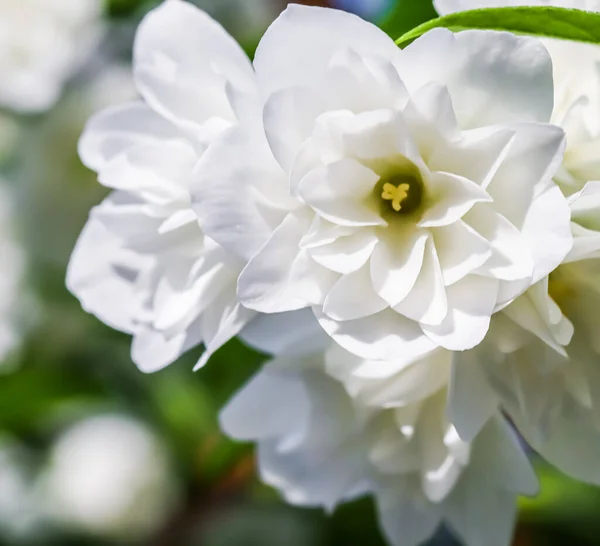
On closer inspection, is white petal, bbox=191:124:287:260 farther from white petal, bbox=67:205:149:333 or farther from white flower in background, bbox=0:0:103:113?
white flower in background, bbox=0:0:103:113

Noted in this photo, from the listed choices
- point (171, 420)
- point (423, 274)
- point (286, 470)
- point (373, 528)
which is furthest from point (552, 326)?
point (171, 420)

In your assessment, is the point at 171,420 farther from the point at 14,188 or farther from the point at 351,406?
the point at 351,406

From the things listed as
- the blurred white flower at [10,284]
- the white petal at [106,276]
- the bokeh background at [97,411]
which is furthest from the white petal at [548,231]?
the blurred white flower at [10,284]

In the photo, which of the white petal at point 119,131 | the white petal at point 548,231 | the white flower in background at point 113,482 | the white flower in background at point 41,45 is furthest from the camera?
the white flower in background at point 113,482

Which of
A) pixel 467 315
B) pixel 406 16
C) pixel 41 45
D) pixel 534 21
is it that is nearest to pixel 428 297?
pixel 467 315

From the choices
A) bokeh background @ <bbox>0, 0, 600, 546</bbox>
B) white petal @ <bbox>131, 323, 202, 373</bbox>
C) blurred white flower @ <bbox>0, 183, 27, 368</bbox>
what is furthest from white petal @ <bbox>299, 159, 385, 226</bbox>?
blurred white flower @ <bbox>0, 183, 27, 368</bbox>

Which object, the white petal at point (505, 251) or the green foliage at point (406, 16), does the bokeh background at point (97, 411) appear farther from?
the white petal at point (505, 251)

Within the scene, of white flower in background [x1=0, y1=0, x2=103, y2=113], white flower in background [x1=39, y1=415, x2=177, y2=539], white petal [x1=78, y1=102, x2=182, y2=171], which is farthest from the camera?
white flower in background [x1=39, y1=415, x2=177, y2=539]
